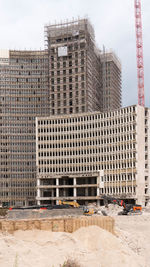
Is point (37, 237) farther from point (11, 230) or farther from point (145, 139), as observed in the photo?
point (145, 139)

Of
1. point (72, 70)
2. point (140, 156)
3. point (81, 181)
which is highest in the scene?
point (72, 70)

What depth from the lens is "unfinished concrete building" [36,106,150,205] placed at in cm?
15262

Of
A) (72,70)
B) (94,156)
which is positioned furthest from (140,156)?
(72,70)

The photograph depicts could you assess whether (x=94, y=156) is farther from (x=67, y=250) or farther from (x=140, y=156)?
(x=67, y=250)

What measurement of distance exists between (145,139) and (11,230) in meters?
113

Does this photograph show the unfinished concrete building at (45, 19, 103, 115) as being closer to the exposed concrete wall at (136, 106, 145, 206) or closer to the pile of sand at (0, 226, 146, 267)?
the exposed concrete wall at (136, 106, 145, 206)

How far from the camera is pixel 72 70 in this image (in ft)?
A: 639

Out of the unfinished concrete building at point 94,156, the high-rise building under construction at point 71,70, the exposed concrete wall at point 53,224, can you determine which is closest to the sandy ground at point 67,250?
the exposed concrete wall at point 53,224

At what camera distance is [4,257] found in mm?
37656

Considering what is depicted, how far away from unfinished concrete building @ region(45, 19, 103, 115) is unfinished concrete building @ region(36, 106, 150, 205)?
28.5 meters

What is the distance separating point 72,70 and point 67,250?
6164 inches

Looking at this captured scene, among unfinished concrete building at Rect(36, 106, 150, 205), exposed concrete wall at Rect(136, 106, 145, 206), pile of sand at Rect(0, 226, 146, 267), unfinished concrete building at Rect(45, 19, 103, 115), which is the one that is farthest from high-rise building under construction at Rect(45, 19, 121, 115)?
pile of sand at Rect(0, 226, 146, 267)

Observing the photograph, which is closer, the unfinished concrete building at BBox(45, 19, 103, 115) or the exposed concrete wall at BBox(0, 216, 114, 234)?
the exposed concrete wall at BBox(0, 216, 114, 234)

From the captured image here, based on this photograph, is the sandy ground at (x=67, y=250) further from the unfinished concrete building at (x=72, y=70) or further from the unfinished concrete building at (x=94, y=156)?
the unfinished concrete building at (x=72, y=70)
